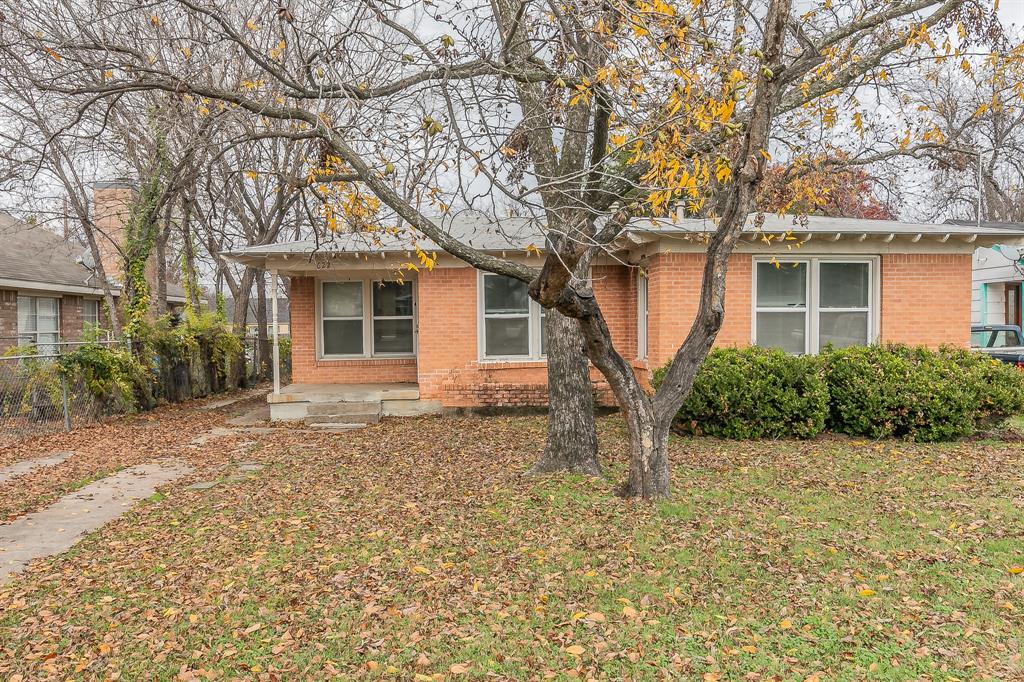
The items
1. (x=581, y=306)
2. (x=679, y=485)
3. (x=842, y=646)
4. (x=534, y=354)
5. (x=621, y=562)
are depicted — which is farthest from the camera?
(x=534, y=354)

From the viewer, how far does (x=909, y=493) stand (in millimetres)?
6562

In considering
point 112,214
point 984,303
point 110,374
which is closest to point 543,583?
point 110,374

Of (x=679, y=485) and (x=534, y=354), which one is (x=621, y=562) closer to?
(x=679, y=485)

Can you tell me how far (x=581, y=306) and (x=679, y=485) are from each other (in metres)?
2.45

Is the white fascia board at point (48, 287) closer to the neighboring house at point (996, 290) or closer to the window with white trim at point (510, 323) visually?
the window with white trim at point (510, 323)

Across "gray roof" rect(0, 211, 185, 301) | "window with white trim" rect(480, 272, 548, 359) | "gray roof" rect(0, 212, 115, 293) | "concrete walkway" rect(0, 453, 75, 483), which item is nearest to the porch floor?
"window with white trim" rect(480, 272, 548, 359)

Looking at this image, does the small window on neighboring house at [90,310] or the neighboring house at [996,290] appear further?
the small window on neighboring house at [90,310]

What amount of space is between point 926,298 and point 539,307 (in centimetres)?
649

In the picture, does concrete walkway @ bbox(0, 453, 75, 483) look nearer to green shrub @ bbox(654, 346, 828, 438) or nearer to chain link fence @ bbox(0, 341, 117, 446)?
chain link fence @ bbox(0, 341, 117, 446)

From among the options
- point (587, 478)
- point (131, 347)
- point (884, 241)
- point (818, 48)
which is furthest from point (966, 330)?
point (131, 347)

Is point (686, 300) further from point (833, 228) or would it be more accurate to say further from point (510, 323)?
point (510, 323)

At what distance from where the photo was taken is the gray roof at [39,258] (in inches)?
647

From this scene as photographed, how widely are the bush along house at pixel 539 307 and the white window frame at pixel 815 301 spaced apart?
22mm

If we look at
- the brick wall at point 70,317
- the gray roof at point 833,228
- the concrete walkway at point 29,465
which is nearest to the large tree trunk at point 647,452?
the gray roof at point 833,228
